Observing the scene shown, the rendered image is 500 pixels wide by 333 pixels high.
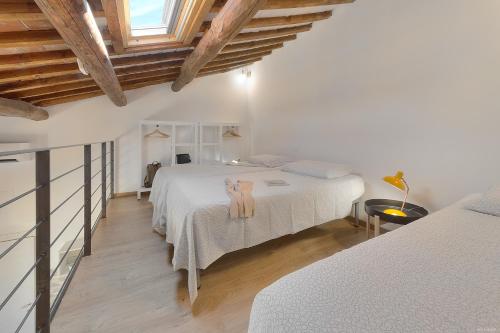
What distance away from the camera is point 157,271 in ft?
5.93

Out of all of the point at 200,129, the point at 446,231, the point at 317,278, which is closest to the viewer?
the point at 317,278

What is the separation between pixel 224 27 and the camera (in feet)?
6.15

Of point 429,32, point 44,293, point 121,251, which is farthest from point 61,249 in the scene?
point 429,32

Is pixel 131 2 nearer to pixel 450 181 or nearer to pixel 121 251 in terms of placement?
pixel 121 251

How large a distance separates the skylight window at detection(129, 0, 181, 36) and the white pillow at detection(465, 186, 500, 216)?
266 centimetres

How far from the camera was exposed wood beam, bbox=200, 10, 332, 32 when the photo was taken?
240cm

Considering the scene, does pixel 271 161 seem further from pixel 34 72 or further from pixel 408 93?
pixel 34 72

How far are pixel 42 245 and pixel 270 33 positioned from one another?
3109 millimetres

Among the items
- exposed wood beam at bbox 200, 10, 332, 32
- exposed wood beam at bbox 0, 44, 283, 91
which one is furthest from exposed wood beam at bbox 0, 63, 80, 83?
exposed wood beam at bbox 200, 10, 332, 32

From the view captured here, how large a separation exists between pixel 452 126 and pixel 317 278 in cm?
220

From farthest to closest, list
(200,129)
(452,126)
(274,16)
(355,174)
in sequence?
1. (200,129)
2. (355,174)
3. (274,16)
4. (452,126)

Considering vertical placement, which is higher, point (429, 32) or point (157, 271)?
point (429, 32)

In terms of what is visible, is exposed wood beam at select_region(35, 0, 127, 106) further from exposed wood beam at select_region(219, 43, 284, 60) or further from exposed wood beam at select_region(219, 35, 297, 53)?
exposed wood beam at select_region(219, 43, 284, 60)

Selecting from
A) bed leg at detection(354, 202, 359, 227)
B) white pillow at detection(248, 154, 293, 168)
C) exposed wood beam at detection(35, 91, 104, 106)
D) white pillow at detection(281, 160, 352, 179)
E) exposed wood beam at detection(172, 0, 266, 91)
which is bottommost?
bed leg at detection(354, 202, 359, 227)
